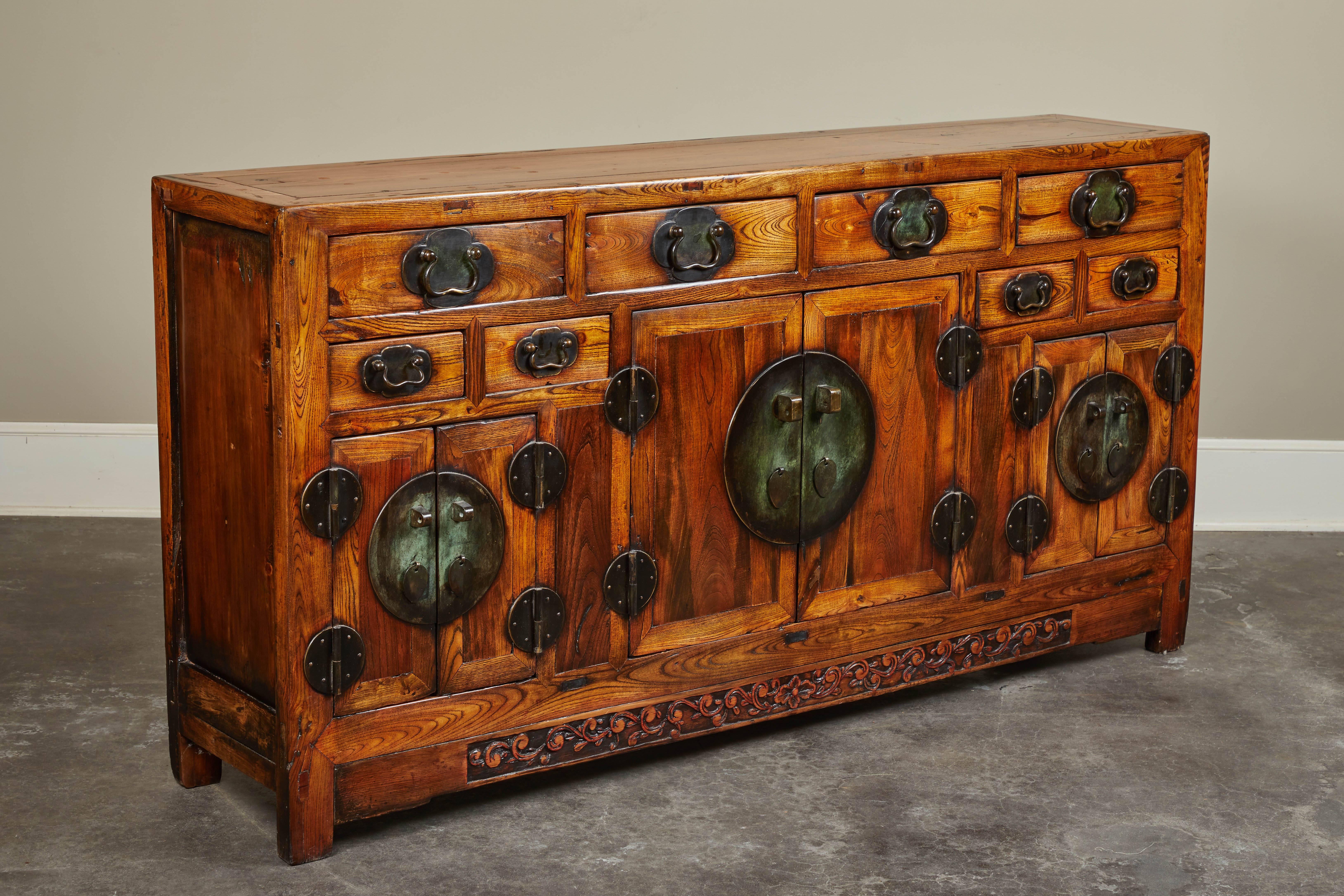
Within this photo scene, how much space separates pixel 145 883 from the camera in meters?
3.11

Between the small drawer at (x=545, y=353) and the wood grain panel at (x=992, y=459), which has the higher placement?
the small drawer at (x=545, y=353)

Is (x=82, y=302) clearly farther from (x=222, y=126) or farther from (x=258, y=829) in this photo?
(x=258, y=829)

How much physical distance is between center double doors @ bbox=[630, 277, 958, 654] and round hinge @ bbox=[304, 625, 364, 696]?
608 mm

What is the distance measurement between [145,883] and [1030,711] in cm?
200

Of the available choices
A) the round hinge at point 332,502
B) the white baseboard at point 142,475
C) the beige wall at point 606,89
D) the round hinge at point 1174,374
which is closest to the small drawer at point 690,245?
the round hinge at point 332,502

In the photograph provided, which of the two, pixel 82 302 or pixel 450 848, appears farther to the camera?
pixel 82 302

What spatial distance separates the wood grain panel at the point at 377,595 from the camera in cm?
313

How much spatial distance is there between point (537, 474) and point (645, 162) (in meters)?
0.76

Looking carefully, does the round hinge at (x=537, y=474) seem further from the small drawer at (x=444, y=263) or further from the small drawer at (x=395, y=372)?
the small drawer at (x=444, y=263)

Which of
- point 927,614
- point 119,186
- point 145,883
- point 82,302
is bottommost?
point 145,883

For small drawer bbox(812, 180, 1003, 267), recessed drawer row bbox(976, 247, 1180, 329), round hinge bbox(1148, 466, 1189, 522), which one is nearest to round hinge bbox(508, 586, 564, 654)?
small drawer bbox(812, 180, 1003, 267)

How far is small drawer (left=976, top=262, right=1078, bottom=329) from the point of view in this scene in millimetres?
3863

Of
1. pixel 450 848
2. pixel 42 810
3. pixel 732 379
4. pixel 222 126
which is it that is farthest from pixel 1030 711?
pixel 222 126

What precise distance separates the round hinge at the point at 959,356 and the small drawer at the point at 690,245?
47 cm
